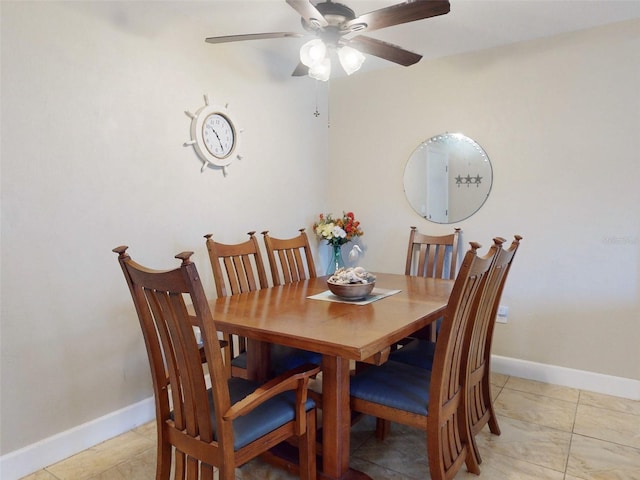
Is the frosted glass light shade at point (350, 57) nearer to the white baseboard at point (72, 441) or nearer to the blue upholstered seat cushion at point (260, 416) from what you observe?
the blue upholstered seat cushion at point (260, 416)

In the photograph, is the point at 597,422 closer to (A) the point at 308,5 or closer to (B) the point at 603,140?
(B) the point at 603,140

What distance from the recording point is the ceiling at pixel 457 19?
228 centimetres

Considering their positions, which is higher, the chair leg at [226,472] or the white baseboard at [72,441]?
the chair leg at [226,472]

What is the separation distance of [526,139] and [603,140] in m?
0.44

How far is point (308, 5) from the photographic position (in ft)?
5.22

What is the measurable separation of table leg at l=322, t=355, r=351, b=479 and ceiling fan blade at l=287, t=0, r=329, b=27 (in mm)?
1342

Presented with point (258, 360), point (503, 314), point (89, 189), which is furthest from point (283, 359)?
point (503, 314)

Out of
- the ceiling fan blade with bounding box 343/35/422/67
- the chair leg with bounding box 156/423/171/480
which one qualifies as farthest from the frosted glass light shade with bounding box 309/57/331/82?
the chair leg with bounding box 156/423/171/480

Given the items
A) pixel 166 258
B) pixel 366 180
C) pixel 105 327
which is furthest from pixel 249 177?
pixel 105 327

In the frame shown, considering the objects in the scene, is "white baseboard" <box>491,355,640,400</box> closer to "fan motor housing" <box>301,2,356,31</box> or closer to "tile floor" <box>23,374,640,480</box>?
"tile floor" <box>23,374,640,480</box>

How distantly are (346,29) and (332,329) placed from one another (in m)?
1.30

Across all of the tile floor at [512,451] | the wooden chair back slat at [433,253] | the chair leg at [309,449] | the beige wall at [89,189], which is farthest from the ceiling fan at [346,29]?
the tile floor at [512,451]

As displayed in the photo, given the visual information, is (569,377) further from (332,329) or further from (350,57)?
Result: (350,57)

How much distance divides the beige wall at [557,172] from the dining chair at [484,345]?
3.23 ft
